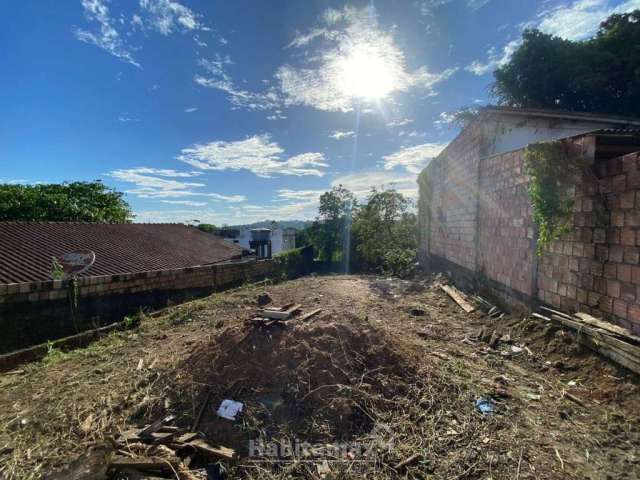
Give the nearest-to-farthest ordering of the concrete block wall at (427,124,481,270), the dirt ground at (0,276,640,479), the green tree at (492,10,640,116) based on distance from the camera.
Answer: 1. the dirt ground at (0,276,640,479)
2. the concrete block wall at (427,124,481,270)
3. the green tree at (492,10,640,116)

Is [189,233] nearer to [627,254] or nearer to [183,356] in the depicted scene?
[183,356]

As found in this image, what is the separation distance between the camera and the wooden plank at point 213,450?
2.19 m

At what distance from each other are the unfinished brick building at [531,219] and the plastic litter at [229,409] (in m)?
3.81

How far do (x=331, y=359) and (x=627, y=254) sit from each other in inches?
122

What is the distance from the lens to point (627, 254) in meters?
2.87

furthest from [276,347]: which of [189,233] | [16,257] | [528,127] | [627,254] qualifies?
[189,233]

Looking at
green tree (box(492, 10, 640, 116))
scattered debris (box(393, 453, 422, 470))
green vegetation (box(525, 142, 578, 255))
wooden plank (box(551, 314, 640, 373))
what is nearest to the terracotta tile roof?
scattered debris (box(393, 453, 422, 470))

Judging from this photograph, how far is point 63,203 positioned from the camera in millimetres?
13555

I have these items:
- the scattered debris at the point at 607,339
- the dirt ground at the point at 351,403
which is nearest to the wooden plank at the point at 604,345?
the scattered debris at the point at 607,339

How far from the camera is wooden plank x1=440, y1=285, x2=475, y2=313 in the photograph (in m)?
5.89

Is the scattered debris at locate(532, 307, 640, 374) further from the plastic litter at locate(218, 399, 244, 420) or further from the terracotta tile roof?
the terracotta tile roof

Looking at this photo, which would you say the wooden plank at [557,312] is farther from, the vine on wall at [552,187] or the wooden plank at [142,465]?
the wooden plank at [142,465]

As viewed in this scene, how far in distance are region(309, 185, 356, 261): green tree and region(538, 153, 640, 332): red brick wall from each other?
50.7ft

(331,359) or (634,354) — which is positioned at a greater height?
(634,354)
